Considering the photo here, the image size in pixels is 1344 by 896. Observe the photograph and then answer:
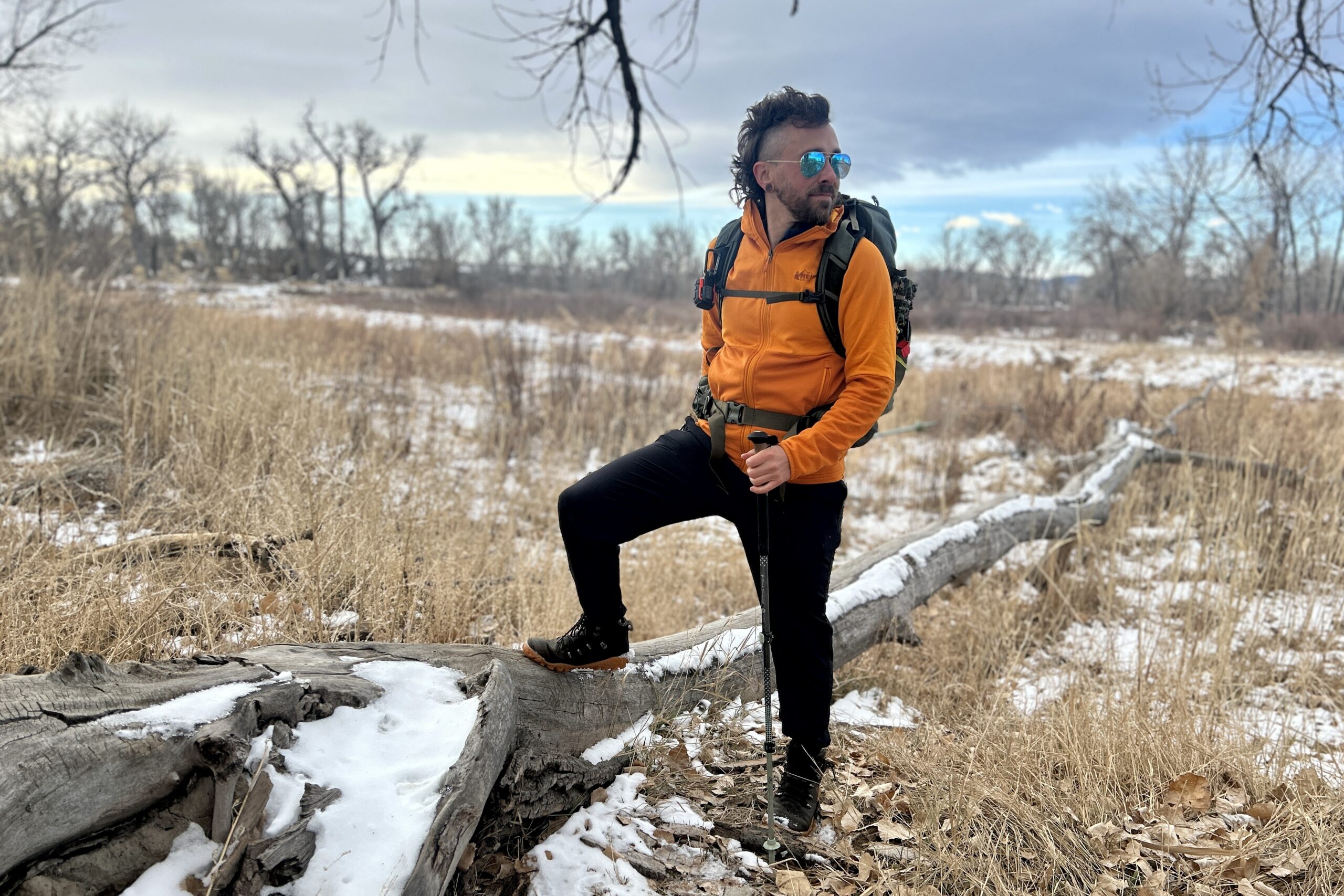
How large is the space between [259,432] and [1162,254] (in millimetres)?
42768

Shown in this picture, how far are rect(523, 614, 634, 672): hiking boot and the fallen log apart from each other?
2.2 inches

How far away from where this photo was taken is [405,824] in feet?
5.70

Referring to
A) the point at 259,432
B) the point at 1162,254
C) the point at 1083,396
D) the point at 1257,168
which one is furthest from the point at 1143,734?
the point at 1162,254

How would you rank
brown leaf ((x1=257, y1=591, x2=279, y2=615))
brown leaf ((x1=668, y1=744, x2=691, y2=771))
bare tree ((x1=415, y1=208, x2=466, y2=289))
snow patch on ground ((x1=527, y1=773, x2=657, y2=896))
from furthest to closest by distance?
bare tree ((x1=415, y1=208, x2=466, y2=289)) → brown leaf ((x1=257, y1=591, x2=279, y2=615)) → brown leaf ((x1=668, y1=744, x2=691, y2=771)) → snow patch on ground ((x1=527, y1=773, x2=657, y2=896))

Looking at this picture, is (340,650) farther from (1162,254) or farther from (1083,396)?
(1162,254)

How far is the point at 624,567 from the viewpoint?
5512 millimetres

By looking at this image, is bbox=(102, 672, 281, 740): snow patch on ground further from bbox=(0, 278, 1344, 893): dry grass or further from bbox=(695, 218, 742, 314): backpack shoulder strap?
bbox=(695, 218, 742, 314): backpack shoulder strap

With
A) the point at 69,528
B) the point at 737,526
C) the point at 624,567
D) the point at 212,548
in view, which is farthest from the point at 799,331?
the point at 69,528

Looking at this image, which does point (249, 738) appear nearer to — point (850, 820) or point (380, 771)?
point (380, 771)

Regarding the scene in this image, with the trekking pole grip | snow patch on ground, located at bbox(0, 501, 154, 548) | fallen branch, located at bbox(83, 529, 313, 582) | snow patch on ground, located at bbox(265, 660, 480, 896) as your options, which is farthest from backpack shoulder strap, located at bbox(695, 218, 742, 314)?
snow patch on ground, located at bbox(0, 501, 154, 548)

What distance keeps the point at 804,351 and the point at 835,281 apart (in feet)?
0.73

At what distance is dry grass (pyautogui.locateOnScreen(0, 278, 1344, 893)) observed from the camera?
2.60m

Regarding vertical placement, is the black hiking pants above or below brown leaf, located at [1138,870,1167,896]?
above

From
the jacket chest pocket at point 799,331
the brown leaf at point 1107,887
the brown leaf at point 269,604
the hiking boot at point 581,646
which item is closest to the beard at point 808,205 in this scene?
the jacket chest pocket at point 799,331
